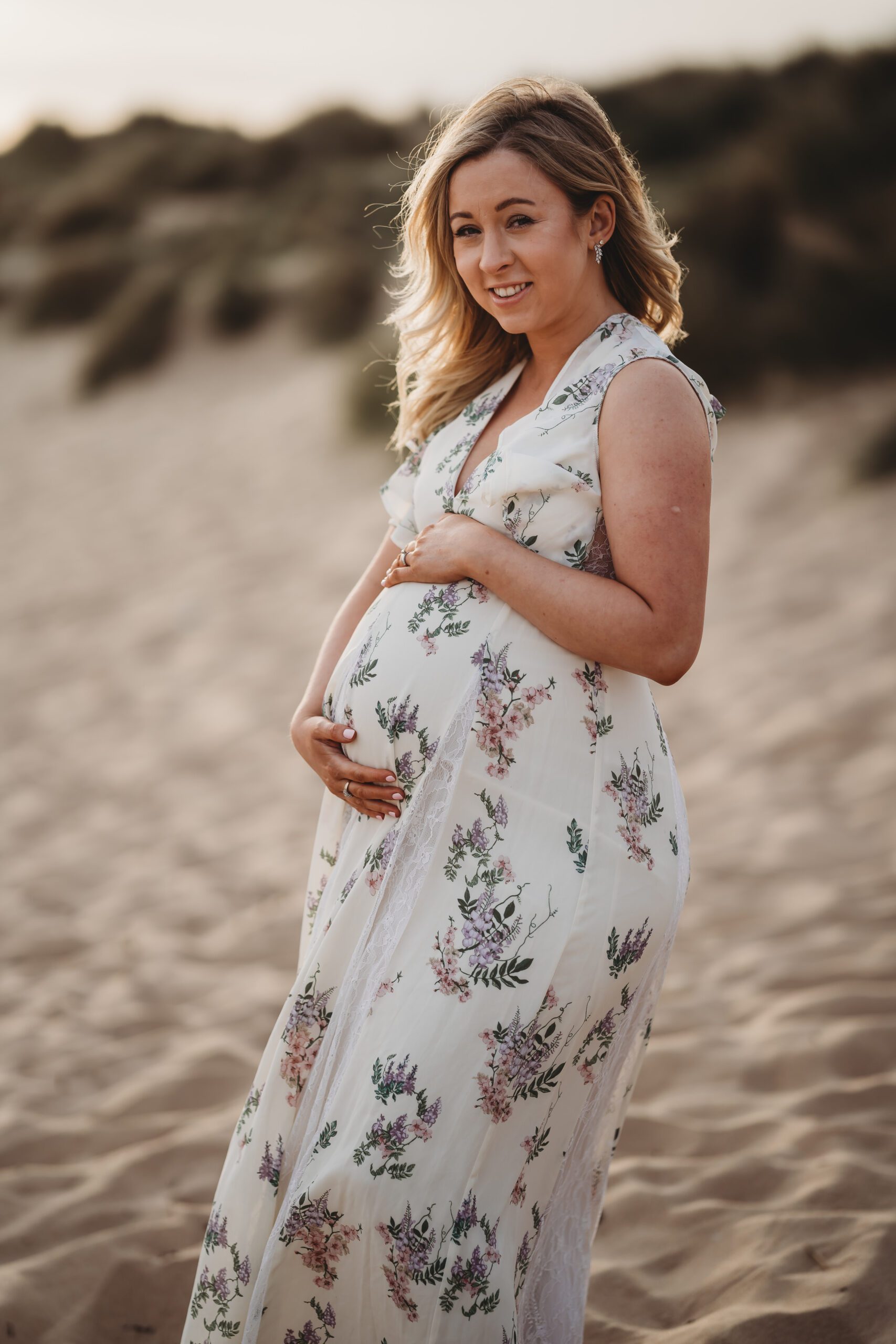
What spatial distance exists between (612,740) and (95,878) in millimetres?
3370

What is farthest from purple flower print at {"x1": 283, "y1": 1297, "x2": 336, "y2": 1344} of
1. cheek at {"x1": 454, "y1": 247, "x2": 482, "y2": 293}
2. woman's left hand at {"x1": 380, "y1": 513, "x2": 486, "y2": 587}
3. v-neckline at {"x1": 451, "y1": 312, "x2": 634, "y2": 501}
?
cheek at {"x1": 454, "y1": 247, "x2": 482, "y2": 293}

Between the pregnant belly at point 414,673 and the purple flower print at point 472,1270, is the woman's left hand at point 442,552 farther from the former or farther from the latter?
the purple flower print at point 472,1270

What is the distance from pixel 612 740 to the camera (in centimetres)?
173

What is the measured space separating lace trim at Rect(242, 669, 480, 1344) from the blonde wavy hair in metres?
0.73

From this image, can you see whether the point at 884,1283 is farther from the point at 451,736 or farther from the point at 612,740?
the point at 451,736

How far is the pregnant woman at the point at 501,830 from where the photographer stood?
1609 mm

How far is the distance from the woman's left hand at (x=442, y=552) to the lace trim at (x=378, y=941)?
0.18 m

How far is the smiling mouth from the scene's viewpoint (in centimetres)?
179

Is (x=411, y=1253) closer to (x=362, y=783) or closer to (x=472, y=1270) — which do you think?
(x=472, y=1270)

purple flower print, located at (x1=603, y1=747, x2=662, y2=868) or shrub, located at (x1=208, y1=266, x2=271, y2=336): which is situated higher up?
shrub, located at (x1=208, y1=266, x2=271, y2=336)

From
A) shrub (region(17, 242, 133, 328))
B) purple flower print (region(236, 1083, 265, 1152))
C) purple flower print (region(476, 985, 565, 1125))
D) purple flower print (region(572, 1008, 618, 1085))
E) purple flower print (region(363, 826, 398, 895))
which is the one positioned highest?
shrub (region(17, 242, 133, 328))

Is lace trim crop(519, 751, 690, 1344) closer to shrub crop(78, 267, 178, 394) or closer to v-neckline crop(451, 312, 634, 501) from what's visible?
v-neckline crop(451, 312, 634, 501)

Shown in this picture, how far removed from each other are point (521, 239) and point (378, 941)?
3.63ft

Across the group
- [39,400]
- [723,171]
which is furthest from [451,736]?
[39,400]
